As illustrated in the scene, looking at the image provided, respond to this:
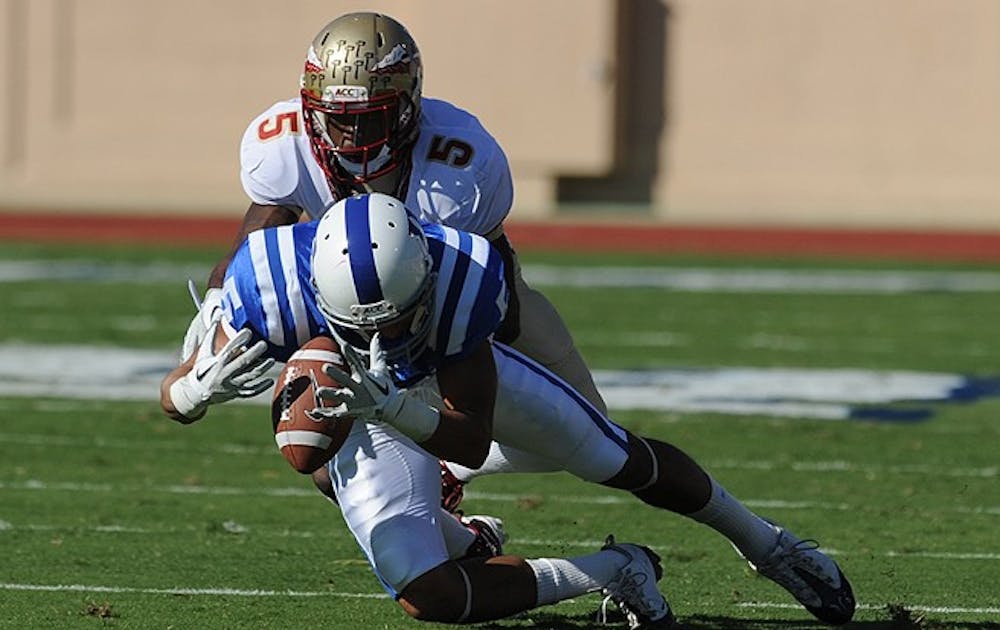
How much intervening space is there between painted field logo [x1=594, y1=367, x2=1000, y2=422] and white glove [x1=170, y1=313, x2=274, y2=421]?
144 inches

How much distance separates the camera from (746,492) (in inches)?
221

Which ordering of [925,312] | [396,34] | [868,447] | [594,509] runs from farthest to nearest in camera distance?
[925,312] → [868,447] → [594,509] → [396,34]

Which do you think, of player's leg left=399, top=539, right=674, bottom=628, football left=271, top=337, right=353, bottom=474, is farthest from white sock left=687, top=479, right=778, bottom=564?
football left=271, top=337, right=353, bottom=474

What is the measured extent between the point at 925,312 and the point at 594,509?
198 inches

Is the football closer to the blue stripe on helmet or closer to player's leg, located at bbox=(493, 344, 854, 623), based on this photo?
the blue stripe on helmet

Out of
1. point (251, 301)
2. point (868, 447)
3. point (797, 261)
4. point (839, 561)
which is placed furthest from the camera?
point (797, 261)

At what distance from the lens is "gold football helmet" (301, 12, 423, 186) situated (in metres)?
4.01

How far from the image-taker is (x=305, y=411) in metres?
3.48

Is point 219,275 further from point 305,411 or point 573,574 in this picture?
point 573,574

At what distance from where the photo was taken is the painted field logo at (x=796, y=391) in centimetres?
706

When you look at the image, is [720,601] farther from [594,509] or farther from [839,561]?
[594,509]

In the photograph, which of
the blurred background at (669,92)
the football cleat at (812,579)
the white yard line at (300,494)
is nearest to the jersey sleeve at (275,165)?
the football cleat at (812,579)

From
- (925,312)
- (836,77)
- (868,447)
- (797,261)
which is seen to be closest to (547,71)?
(836,77)

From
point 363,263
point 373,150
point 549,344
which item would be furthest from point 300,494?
point 363,263
